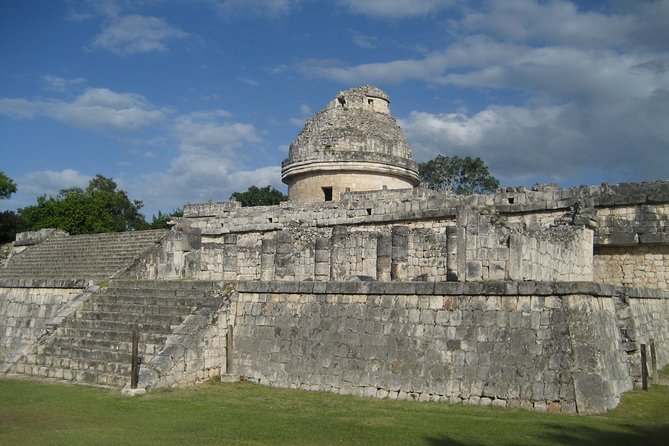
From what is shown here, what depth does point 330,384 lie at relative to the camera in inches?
514

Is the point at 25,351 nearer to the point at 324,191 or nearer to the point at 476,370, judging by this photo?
the point at 476,370

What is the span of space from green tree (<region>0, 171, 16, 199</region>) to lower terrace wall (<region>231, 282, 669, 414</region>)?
1586 inches

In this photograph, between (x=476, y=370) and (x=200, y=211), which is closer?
(x=476, y=370)

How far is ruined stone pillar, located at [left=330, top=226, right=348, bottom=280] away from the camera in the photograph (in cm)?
1493

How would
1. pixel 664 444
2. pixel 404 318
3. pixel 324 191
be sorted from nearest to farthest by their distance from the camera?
pixel 664 444
pixel 404 318
pixel 324 191

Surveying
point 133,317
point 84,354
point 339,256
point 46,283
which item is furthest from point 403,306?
point 46,283

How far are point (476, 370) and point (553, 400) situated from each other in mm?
1343

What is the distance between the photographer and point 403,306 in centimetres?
1266

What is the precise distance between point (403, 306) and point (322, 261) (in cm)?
309

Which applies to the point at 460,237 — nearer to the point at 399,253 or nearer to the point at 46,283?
the point at 399,253

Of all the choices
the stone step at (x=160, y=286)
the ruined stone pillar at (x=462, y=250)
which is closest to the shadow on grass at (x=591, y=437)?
the ruined stone pillar at (x=462, y=250)

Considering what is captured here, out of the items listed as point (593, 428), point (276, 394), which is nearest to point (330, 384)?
point (276, 394)

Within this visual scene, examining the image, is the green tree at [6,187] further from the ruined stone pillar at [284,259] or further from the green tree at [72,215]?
the ruined stone pillar at [284,259]

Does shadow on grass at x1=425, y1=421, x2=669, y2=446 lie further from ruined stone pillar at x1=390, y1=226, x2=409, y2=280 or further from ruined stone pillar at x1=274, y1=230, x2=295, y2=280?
ruined stone pillar at x1=274, y1=230, x2=295, y2=280
